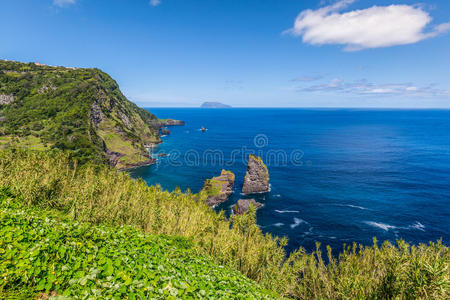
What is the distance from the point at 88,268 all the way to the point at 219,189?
7880 cm

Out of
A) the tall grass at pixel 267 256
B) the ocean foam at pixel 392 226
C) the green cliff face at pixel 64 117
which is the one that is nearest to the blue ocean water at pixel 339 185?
the ocean foam at pixel 392 226

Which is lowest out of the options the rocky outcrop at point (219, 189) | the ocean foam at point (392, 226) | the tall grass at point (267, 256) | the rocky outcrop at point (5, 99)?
the ocean foam at point (392, 226)

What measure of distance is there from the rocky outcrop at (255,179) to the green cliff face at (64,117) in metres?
69.3

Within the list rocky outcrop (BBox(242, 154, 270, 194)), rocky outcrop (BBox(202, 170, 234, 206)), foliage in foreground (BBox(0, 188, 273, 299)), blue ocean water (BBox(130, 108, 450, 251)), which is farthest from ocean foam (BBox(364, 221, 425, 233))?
foliage in foreground (BBox(0, 188, 273, 299))

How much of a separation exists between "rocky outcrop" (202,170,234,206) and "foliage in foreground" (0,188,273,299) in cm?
7139

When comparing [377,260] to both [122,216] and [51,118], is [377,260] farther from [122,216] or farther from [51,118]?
[51,118]

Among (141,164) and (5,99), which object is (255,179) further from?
(5,99)

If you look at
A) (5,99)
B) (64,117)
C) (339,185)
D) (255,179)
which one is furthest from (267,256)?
(5,99)

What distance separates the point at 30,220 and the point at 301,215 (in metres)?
74.3

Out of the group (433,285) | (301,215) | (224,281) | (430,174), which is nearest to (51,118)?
(301,215)

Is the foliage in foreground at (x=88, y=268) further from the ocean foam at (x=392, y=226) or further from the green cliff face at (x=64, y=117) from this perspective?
the green cliff face at (x=64, y=117)

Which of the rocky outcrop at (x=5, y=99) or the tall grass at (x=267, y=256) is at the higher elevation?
the rocky outcrop at (x=5, y=99)

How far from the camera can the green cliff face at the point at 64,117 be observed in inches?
4149

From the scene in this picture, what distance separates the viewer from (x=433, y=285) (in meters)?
15.3
